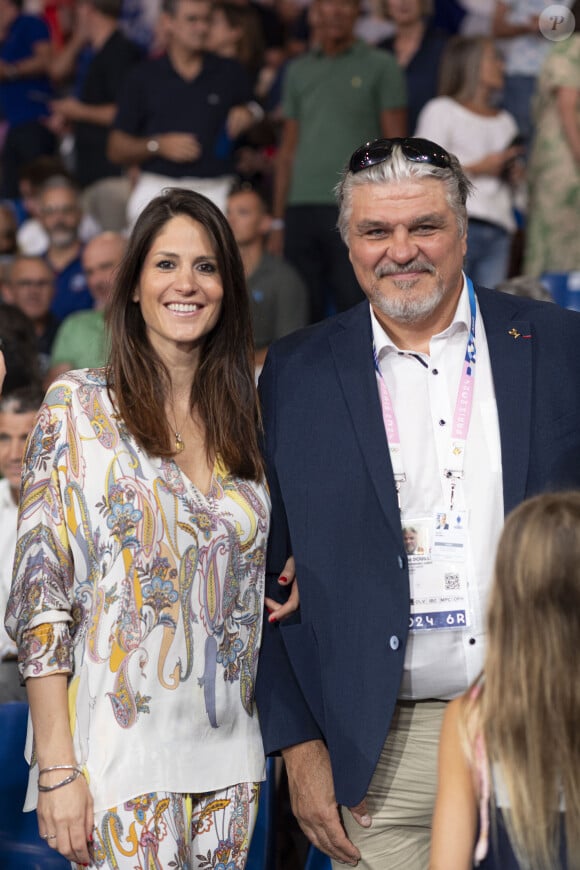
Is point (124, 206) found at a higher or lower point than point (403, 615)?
higher

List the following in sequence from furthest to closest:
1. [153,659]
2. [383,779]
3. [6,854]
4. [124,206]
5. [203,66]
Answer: [124,206] → [203,66] → [6,854] → [383,779] → [153,659]

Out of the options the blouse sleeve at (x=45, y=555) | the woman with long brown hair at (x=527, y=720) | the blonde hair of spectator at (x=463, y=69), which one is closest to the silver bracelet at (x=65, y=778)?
the blouse sleeve at (x=45, y=555)

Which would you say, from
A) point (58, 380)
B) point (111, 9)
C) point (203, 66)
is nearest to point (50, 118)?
point (111, 9)

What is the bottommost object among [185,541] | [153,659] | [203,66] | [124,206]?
[153,659]

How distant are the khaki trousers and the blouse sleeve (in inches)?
28.3

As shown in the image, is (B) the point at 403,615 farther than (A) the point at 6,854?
No

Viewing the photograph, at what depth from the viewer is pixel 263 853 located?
326cm

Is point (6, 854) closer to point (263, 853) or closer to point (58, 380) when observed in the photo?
A: point (263, 853)

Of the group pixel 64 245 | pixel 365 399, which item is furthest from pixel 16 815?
pixel 64 245

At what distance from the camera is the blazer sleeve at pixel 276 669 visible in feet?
8.85

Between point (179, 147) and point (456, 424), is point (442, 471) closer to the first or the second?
point (456, 424)

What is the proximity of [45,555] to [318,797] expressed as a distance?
0.78 metres

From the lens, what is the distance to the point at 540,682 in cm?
196

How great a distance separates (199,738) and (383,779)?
43cm
